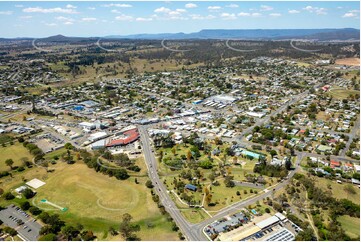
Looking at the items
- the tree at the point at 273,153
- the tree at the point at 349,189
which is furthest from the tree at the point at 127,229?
the tree at the point at 349,189

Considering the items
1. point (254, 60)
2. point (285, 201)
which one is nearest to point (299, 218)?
point (285, 201)

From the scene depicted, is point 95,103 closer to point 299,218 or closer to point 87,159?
point 87,159

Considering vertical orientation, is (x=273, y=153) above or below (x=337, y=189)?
above

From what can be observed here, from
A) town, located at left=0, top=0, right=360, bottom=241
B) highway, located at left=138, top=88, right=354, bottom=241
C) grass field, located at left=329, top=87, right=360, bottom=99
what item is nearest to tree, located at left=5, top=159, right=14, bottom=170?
town, located at left=0, top=0, right=360, bottom=241

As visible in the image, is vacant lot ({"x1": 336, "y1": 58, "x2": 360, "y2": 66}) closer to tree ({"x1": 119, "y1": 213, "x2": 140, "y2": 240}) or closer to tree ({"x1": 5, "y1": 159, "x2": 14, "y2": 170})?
tree ({"x1": 119, "y1": 213, "x2": 140, "y2": 240})

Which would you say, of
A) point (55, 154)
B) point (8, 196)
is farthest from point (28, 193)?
point (55, 154)

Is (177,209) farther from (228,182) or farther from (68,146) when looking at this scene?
(68,146)
